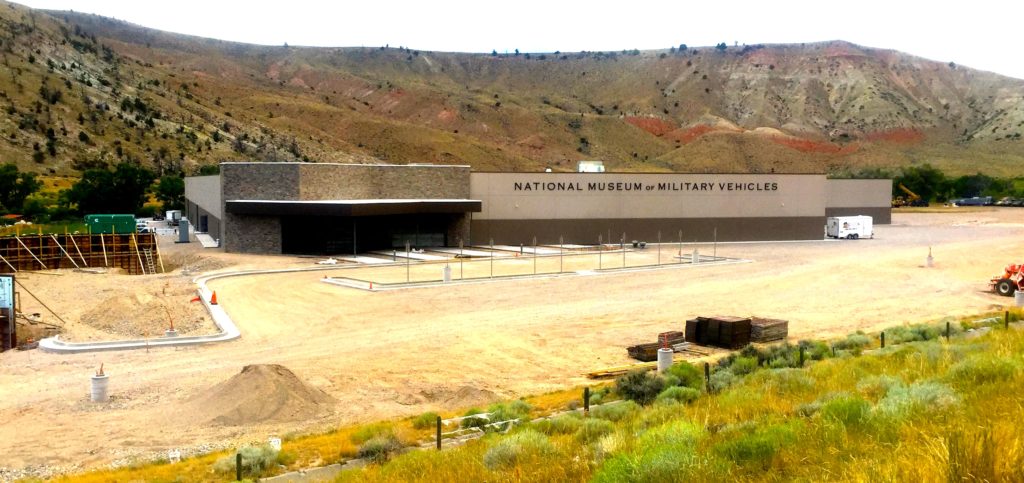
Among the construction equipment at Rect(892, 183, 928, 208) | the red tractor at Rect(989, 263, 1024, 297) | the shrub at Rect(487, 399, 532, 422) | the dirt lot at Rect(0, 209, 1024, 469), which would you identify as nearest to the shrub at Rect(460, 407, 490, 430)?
the shrub at Rect(487, 399, 532, 422)

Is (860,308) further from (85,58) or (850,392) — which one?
(85,58)

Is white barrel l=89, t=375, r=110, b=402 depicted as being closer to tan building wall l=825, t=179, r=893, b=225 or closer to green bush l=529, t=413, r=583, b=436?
green bush l=529, t=413, r=583, b=436

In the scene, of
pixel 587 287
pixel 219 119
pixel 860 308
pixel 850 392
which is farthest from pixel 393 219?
pixel 219 119

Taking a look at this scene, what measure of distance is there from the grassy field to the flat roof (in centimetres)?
3195

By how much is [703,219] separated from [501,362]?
42.8 meters

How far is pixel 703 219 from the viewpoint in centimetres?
6150

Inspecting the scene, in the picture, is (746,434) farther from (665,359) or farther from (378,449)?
(665,359)

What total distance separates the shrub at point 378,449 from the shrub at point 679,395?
5.15 metres

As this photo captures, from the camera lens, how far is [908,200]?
115 meters

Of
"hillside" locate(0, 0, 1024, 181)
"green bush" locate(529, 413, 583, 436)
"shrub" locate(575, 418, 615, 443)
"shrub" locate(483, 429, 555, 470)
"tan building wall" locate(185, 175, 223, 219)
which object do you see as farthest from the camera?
"hillside" locate(0, 0, 1024, 181)

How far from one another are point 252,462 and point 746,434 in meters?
7.39

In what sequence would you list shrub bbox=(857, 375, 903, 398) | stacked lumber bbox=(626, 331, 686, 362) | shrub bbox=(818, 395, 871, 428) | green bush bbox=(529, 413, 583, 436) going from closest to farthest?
shrub bbox=(818, 395, 871, 428)
shrub bbox=(857, 375, 903, 398)
green bush bbox=(529, 413, 583, 436)
stacked lumber bbox=(626, 331, 686, 362)

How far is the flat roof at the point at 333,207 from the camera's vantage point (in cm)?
4709

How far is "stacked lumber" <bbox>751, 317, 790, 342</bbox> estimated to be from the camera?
24469 millimetres
